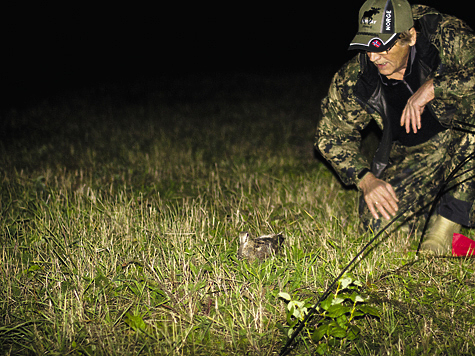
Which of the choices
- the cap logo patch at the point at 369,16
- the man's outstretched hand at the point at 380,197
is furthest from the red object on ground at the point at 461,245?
the cap logo patch at the point at 369,16

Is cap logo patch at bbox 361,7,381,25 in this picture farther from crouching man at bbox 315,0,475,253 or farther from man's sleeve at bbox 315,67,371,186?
man's sleeve at bbox 315,67,371,186

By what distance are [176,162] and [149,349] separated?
3263mm

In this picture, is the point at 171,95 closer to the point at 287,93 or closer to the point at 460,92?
the point at 287,93

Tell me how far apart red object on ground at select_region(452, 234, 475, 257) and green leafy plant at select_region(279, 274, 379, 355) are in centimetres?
109

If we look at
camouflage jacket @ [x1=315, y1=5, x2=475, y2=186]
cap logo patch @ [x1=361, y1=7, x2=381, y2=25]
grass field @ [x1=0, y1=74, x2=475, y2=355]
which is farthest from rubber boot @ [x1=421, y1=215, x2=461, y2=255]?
cap logo patch @ [x1=361, y1=7, x2=381, y2=25]

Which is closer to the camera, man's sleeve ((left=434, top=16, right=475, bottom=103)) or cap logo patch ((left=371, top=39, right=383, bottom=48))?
cap logo patch ((left=371, top=39, right=383, bottom=48))

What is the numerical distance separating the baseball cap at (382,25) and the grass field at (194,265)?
48.7 inches

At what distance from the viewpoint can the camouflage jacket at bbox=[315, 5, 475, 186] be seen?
3.35 metres

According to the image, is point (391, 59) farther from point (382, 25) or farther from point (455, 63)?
point (455, 63)

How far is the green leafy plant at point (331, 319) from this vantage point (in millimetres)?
2301

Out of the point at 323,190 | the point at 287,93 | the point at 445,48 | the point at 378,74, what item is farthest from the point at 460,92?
the point at 287,93

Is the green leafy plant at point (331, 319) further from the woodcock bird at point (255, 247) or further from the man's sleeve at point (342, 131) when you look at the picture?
the man's sleeve at point (342, 131)

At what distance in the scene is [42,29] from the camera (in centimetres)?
2114

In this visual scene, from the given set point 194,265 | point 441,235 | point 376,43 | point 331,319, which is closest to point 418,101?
point 376,43
